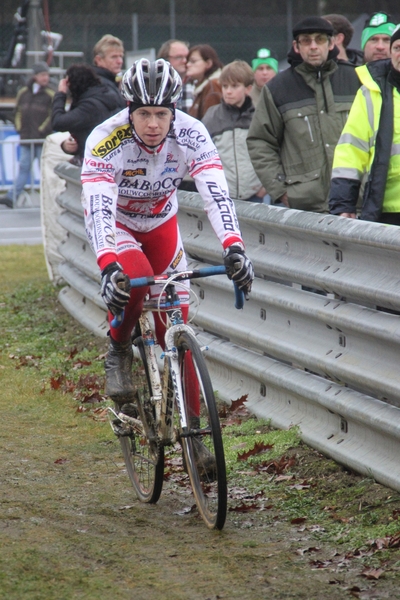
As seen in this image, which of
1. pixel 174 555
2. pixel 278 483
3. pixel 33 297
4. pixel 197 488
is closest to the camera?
pixel 174 555

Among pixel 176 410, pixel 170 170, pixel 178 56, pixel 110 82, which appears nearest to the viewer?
pixel 176 410

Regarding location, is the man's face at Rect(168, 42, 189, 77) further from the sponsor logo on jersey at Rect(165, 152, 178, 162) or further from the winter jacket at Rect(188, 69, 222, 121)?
the sponsor logo on jersey at Rect(165, 152, 178, 162)

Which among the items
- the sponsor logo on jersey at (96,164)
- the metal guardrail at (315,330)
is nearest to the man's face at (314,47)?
the metal guardrail at (315,330)

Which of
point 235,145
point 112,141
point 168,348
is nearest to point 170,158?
point 112,141

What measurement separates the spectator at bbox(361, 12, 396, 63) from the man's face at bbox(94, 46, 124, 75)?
3.06 meters

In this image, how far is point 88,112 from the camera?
33.8 ft

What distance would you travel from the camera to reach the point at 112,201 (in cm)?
520

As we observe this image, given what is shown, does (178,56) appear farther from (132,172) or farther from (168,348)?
(168,348)

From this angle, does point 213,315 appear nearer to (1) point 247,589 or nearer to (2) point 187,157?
(2) point 187,157

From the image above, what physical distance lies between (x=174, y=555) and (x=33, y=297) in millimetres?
7696

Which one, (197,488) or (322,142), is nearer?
(197,488)

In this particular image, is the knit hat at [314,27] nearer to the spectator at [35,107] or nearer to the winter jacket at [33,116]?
the spectator at [35,107]

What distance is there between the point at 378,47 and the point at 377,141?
280cm

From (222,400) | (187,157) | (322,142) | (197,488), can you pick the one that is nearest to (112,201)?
(187,157)
